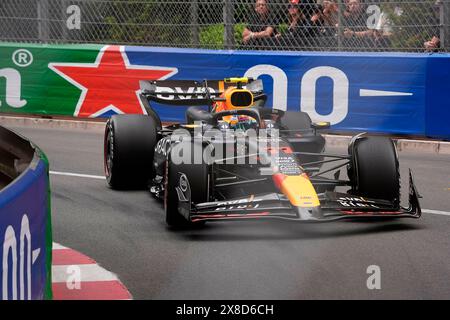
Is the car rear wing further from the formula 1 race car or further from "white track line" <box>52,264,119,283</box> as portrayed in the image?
"white track line" <box>52,264,119,283</box>

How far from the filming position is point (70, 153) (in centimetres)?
1229

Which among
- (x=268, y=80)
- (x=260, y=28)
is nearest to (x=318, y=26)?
(x=260, y=28)

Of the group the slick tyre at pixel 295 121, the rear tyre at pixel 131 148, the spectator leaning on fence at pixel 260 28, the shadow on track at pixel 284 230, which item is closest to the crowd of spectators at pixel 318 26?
the spectator leaning on fence at pixel 260 28

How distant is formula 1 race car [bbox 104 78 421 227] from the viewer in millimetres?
7660

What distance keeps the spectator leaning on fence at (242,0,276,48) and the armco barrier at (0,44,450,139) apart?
1.31ft

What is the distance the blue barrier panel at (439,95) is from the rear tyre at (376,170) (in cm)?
438

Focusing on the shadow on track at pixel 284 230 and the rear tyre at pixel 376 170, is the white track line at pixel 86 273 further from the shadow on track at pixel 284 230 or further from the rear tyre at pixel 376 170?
the rear tyre at pixel 376 170

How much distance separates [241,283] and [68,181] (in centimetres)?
445

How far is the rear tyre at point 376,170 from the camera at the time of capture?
815 cm

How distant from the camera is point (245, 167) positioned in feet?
27.6

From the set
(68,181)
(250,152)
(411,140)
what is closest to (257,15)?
(411,140)

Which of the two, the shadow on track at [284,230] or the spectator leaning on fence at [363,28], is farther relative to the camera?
the spectator leaning on fence at [363,28]

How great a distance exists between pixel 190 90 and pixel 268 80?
342 centimetres

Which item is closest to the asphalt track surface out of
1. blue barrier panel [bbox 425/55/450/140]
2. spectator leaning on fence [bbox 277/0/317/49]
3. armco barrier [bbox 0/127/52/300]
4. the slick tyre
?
armco barrier [bbox 0/127/52/300]
